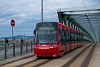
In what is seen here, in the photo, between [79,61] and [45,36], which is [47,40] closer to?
[45,36]

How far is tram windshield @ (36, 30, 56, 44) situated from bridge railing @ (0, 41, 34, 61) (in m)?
2.23

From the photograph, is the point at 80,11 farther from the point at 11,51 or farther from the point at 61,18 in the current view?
the point at 11,51

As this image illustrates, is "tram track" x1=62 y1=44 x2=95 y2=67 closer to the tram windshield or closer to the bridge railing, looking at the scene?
the tram windshield

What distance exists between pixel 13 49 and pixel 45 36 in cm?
316

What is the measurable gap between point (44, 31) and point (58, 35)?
121 centimetres

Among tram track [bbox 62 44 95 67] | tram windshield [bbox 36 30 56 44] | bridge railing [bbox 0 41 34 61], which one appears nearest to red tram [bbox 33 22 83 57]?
tram windshield [bbox 36 30 56 44]

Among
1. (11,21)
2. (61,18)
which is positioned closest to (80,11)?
(61,18)

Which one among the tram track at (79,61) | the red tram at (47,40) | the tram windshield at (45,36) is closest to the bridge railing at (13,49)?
the red tram at (47,40)

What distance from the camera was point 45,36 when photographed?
87.0 ft

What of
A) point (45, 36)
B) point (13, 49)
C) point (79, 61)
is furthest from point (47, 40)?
point (79, 61)

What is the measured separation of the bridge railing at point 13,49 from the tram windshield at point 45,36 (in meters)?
2.23

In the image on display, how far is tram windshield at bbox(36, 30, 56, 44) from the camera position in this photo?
1037 inches

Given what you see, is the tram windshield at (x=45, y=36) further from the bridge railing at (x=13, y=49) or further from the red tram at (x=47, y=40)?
the bridge railing at (x=13, y=49)

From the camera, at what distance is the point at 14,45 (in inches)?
1088
